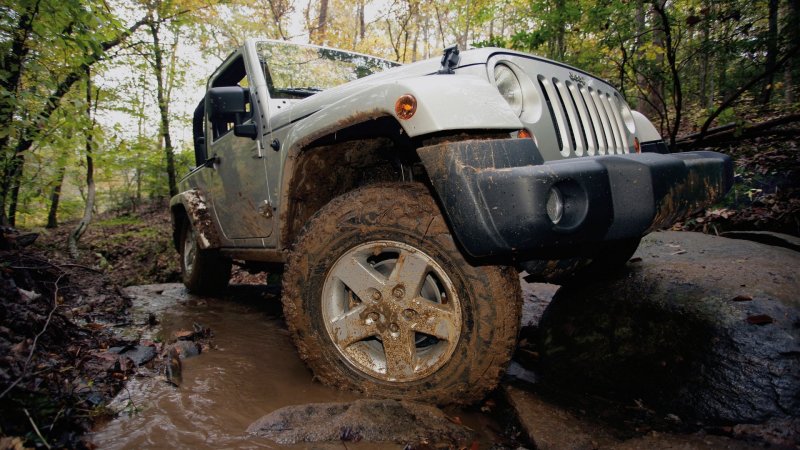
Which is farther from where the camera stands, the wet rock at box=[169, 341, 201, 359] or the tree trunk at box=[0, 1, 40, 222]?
the tree trunk at box=[0, 1, 40, 222]

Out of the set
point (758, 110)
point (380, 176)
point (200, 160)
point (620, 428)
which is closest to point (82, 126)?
point (200, 160)

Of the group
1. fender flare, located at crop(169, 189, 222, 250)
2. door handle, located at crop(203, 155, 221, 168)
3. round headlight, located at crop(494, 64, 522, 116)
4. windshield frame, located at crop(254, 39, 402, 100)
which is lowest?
fender flare, located at crop(169, 189, 222, 250)

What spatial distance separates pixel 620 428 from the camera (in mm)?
1544

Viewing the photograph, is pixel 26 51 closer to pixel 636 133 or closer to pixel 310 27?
pixel 636 133

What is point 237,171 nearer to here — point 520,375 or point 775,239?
point 520,375

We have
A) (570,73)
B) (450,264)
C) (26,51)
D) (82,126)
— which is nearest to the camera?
(450,264)

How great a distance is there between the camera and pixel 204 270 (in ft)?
12.7

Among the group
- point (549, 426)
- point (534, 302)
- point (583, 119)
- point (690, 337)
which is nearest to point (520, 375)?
point (549, 426)

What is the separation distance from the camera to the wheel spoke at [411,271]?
1.59m

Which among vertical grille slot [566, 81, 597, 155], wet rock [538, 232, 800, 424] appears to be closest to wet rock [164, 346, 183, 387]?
wet rock [538, 232, 800, 424]

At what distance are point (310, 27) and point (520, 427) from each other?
15418 mm

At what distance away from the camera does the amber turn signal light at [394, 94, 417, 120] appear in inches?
56.4

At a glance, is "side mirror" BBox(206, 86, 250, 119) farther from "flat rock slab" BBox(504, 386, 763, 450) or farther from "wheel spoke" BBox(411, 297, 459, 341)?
"flat rock slab" BBox(504, 386, 763, 450)

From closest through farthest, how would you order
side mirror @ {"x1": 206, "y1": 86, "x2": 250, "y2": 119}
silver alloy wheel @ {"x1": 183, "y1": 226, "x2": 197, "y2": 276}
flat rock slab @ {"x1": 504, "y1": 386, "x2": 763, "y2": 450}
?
1. flat rock slab @ {"x1": 504, "y1": 386, "x2": 763, "y2": 450}
2. side mirror @ {"x1": 206, "y1": 86, "x2": 250, "y2": 119}
3. silver alloy wheel @ {"x1": 183, "y1": 226, "x2": 197, "y2": 276}
